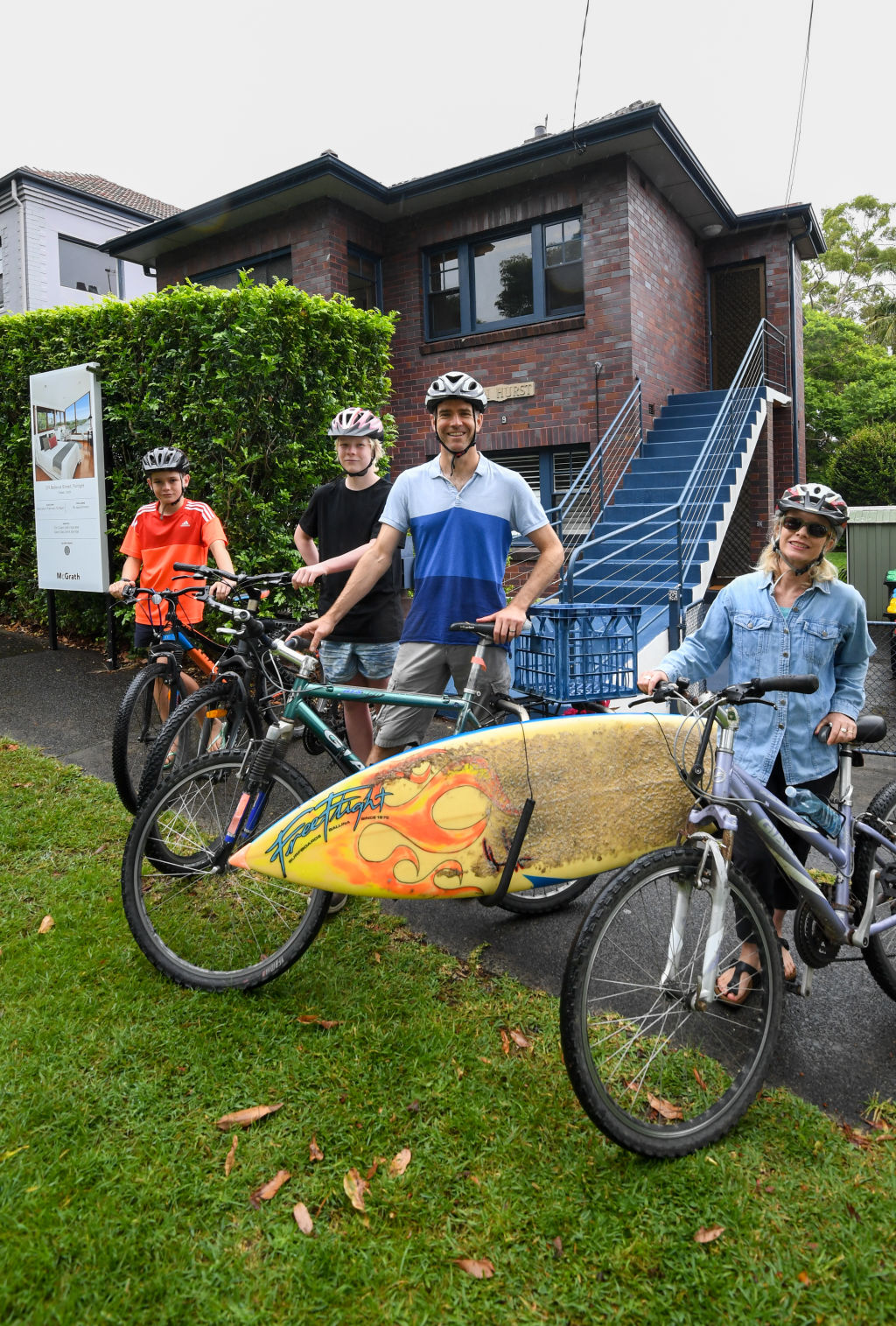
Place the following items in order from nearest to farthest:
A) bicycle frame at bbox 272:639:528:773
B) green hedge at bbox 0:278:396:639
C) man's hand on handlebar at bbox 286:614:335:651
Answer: bicycle frame at bbox 272:639:528:773 → man's hand on handlebar at bbox 286:614:335:651 → green hedge at bbox 0:278:396:639

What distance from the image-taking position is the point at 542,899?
3826 millimetres

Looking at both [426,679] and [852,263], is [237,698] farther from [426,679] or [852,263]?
[852,263]

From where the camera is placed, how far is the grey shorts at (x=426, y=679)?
362 cm

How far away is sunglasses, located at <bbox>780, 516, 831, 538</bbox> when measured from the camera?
9.27ft

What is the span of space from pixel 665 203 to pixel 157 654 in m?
11.5

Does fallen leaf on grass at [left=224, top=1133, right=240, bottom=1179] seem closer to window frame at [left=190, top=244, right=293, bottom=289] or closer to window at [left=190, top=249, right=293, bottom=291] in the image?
window frame at [left=190, top=244, right=293, bottom=289]

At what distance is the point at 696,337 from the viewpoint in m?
13.8

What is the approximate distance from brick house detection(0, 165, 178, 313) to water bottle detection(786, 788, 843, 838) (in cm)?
2513

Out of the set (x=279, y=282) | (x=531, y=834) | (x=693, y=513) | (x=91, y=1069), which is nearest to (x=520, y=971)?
(x=531, y=834)

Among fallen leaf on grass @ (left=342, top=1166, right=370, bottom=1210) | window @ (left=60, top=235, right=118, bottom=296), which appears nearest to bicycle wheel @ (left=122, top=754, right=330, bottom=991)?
fallen leaf on grass @ (left=342, top=1166, right=370, bottom=1210)

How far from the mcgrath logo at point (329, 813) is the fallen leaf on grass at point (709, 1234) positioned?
1.41m

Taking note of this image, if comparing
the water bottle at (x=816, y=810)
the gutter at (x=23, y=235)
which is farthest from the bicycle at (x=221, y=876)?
the gutter at (x=23, y=235)

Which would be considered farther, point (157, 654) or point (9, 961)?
point (157, 654)

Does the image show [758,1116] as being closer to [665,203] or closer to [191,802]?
[191,802]
